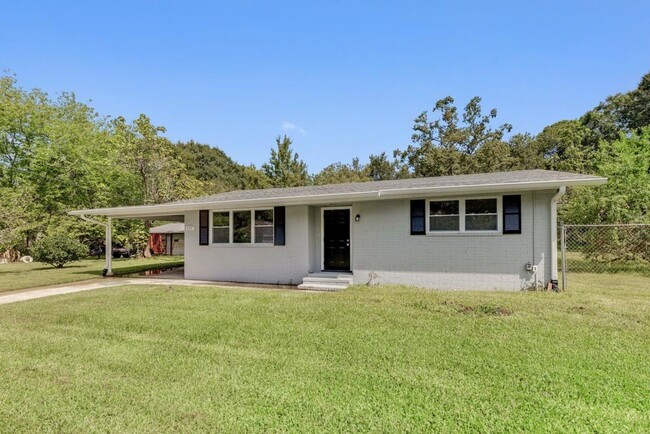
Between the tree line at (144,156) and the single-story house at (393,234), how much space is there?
7.59 m

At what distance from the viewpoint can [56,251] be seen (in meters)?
15.6

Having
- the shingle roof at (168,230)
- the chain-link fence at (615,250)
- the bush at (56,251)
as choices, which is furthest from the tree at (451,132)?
the bush at (56,251)

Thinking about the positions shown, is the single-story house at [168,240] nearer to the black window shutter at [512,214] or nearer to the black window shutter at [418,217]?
the black window shutter at [418,217]

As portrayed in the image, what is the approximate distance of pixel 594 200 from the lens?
43.7 ft

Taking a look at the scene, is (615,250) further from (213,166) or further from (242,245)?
(213,166)

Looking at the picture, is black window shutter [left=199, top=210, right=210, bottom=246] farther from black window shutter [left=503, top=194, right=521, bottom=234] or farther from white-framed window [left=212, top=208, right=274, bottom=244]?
black window shutter [left=503, top=194, right=521, bottom=234]

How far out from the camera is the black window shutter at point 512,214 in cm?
827

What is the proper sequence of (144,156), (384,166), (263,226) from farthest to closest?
(384,166) < (144,156) < (263,226)

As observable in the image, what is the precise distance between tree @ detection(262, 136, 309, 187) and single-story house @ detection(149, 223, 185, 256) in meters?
8.78

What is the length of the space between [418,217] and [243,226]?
5.45 metres

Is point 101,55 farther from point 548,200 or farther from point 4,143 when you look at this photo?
point 4,143

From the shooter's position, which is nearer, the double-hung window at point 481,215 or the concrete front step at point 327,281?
the double-hung window at point 481,215

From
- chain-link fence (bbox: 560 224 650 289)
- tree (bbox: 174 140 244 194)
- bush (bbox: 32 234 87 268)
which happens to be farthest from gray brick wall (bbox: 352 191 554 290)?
tree (bbox: 174 140 244 194)

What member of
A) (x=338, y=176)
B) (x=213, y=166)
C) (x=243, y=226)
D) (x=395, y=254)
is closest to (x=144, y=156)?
(x=243, y=226)
